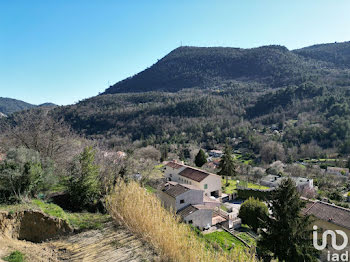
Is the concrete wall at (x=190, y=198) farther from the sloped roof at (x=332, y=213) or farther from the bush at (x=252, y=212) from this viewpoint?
the sloped roof at (x=332, y=213)

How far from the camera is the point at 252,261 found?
2988 millimetres

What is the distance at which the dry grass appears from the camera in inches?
127

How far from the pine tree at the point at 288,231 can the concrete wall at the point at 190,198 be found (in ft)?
29.5

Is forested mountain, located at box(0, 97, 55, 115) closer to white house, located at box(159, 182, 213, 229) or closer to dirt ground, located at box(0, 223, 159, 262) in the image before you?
white house, located at box(159, 182, 213, 229)

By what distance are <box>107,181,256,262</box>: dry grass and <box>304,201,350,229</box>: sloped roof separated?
14266mm

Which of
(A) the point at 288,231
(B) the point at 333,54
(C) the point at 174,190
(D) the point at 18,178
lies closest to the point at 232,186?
(C) the point at 174,190

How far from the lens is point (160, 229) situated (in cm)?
366

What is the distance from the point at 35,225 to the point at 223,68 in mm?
168300

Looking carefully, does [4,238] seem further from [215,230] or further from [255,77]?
[255,77]

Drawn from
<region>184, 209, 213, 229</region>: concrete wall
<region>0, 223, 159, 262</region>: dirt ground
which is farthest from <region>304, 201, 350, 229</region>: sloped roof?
<region>0, 223, 159, 262</region>: dirt ground

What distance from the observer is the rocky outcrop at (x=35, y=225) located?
16.5 feet

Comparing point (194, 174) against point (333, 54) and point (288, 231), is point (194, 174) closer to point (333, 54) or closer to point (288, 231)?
point (288, 231)

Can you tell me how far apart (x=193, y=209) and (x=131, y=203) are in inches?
527

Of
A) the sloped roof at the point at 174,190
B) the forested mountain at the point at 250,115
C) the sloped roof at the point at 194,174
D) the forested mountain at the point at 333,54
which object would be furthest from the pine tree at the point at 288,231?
the forested mountain at the point at 333,54
